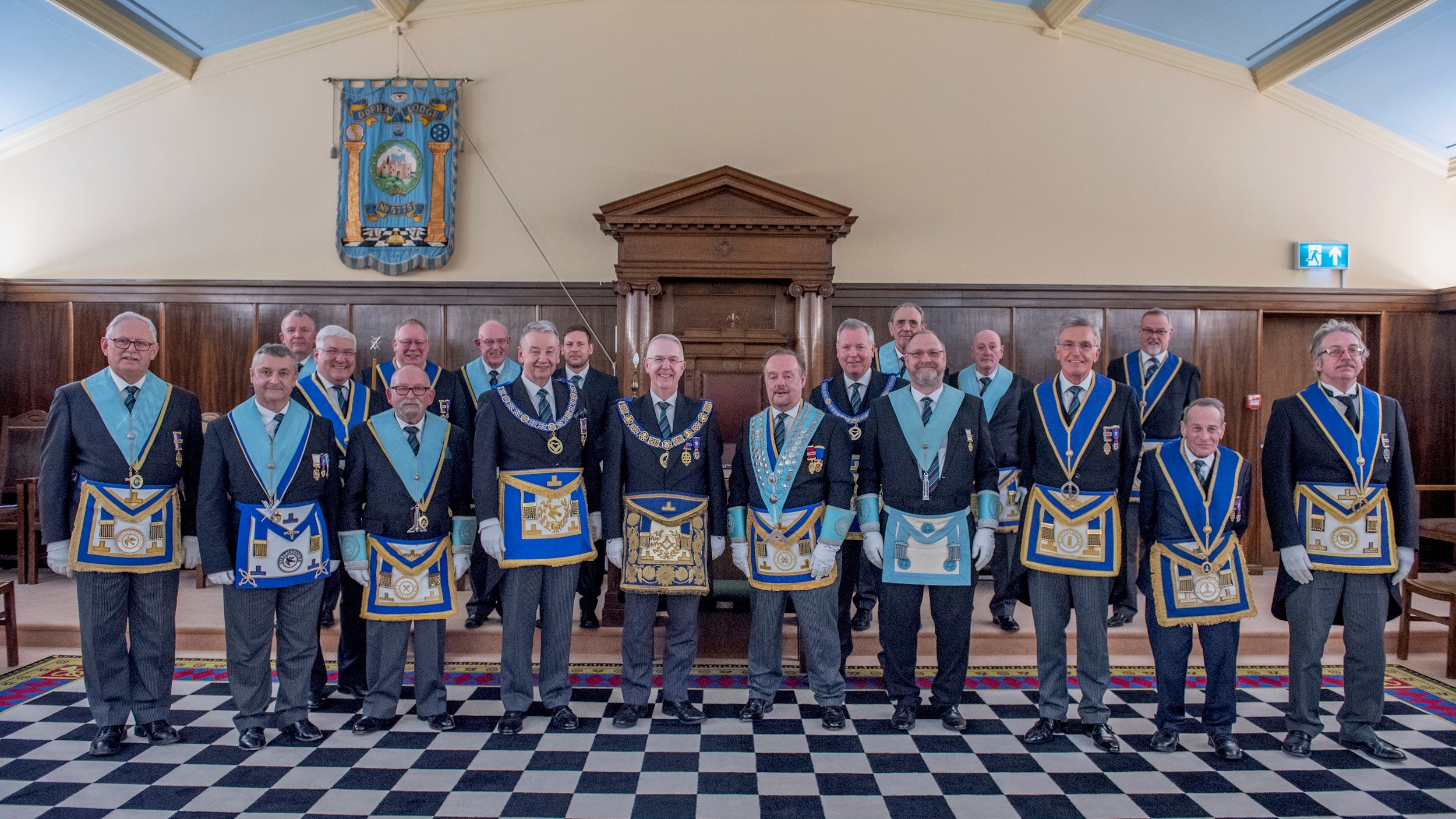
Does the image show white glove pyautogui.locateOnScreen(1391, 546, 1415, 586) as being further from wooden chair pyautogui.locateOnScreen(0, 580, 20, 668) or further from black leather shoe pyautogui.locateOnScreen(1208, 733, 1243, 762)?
wooden chair pyautogui.locateOnScreen(0, 580, 20, 668)

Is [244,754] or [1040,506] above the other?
[1040,506]

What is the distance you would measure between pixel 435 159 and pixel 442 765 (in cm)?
504

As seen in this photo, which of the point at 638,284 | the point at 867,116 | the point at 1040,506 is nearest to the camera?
the point at 1040,506

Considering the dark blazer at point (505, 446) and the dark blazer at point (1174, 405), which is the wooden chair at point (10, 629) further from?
the dark blazer at point (1174, 405)

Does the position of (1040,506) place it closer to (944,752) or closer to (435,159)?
(944,752)

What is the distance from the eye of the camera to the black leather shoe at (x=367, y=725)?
126 inches

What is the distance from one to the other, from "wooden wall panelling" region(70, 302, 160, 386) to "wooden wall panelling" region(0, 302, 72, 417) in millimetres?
52

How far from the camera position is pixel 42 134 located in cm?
663

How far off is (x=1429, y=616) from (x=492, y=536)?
15.1 feet

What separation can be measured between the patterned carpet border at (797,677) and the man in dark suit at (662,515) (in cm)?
52

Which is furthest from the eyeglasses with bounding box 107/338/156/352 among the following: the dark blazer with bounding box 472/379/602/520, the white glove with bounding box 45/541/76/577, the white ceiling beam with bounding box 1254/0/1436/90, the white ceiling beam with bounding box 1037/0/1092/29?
the white ceiling beam with bounding box 1254/0/1436/90

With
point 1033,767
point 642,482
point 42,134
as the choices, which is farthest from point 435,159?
point 1033,767

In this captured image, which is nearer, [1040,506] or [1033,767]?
[1033,767]

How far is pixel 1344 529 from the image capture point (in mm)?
3051
